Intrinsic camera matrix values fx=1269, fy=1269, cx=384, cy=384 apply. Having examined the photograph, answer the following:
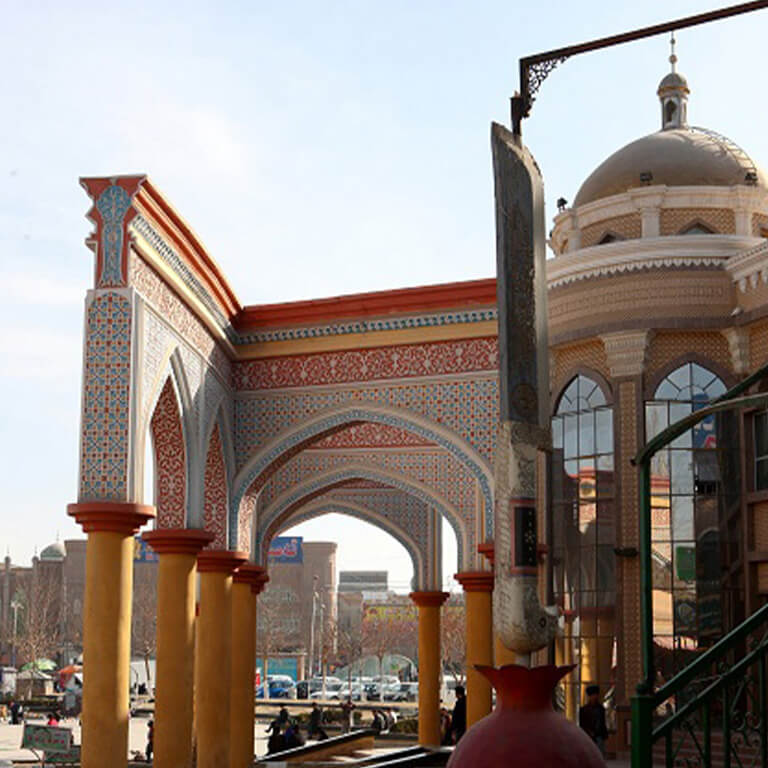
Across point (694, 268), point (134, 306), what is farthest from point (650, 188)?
point (134, 306)

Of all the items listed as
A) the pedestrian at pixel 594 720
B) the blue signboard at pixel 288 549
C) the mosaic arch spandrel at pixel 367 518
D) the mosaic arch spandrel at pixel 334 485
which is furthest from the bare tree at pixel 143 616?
the pedestrian at pixel 594 720

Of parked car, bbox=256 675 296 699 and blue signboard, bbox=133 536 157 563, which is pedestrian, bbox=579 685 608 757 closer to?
parked car, bbox=256 675 296 699

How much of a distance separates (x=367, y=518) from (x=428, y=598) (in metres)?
2.01

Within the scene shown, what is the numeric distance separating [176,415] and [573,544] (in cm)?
543

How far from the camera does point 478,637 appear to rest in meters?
14.6

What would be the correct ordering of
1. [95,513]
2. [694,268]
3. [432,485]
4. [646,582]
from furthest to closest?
1. [432,485]
2. [694,268]
3. [95,513]
4. [646,582]

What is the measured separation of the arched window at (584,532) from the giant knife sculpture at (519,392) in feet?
28.8

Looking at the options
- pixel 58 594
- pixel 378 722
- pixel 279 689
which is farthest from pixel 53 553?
pixel 378 722

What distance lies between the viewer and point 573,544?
15.0 m

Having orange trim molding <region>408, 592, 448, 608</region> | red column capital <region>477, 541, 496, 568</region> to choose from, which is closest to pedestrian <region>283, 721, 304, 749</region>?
orange trim molding <region>408, 592, 448, 608</region>

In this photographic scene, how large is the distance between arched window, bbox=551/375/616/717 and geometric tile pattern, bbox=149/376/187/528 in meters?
5.09

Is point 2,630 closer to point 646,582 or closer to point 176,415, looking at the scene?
point 176,415

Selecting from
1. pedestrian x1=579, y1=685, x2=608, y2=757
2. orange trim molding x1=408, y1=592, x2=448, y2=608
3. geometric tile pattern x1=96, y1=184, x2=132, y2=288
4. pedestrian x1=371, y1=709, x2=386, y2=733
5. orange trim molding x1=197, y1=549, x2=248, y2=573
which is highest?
geometric tile pattern x1=96, y1=184, x2=132, y2=288

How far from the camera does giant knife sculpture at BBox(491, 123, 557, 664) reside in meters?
5.65
